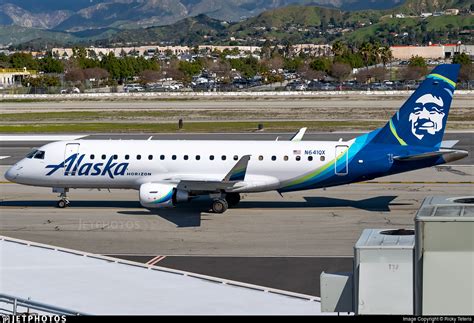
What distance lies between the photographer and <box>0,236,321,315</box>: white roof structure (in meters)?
19.4

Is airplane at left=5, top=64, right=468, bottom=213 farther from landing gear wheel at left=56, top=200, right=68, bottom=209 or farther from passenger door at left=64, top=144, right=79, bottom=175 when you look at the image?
landing gear wheel at left=56, top=200, right=68, bottom=209

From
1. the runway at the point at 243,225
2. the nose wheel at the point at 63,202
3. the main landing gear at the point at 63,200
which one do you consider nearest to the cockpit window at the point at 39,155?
the main landing gear at the point at 63,200

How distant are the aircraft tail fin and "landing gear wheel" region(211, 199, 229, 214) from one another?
23.2ft

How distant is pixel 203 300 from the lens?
2011 centimetres

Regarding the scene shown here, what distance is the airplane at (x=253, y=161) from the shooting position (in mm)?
40969

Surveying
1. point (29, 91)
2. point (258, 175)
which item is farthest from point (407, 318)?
point (29, 91)

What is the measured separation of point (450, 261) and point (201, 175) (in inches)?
1209

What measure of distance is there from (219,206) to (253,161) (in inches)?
99.1

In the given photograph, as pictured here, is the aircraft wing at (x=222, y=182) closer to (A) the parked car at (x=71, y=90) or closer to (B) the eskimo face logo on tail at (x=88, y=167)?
(B) the eskimo face logo on tail at (x=88, y=167)

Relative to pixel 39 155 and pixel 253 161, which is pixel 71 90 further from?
pixel 253 161

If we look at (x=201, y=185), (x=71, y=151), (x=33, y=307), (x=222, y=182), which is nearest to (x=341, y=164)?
(x=222, y=182)

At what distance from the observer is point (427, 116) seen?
41438 millimetres

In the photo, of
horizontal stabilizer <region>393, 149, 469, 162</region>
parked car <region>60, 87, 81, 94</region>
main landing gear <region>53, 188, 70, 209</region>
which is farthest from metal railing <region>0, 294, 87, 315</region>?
parked car <region>60, 87, 81, 94</region>

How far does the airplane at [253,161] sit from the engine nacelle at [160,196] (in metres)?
0.04
